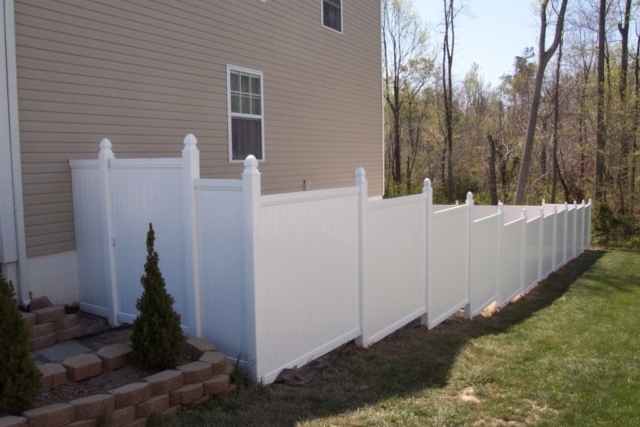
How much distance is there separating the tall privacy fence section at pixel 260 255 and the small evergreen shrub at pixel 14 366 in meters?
1.48

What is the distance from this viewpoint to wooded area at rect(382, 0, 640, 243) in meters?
19.2

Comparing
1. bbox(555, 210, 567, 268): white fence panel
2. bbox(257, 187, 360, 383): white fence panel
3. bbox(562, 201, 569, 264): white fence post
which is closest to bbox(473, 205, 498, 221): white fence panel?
bbox(555, 210, 567, 268): white fence panel

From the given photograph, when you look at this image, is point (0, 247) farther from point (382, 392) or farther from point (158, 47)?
point (382, 392)

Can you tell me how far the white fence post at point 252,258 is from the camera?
400 centimetres

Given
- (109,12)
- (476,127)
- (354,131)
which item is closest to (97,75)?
(109,12)

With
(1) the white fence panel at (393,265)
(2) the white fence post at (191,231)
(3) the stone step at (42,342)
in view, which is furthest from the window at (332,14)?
(3) the stone step at (42,342)

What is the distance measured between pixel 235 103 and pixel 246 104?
0.94 ft

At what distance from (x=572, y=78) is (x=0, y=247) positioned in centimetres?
2469

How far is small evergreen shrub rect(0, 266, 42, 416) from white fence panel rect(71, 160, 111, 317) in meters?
2.03

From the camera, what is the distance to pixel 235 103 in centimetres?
825

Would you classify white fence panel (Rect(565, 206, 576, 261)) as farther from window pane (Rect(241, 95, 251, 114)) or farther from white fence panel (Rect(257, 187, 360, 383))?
white fence panel (Rect(257, 187, 360, 383))

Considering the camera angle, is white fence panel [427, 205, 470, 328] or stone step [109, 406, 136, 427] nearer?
stone step [109, 406, 136, 427]

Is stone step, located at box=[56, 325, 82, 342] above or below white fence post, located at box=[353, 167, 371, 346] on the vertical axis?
below

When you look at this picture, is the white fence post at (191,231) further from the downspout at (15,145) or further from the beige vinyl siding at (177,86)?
the beige vinyl siding at (177,86)
